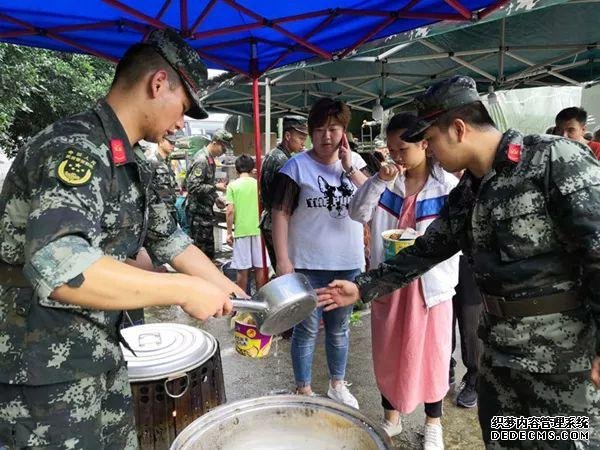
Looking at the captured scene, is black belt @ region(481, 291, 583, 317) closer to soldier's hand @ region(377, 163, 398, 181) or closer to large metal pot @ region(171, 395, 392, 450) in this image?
large metal pot @ region(171, 395, 392, 450)

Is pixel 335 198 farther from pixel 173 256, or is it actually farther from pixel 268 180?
pixel 173 256

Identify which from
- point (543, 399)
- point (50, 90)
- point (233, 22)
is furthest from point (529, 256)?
point (50, 90)

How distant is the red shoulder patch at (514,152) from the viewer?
1686 millimetres

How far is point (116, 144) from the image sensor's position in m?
1.45

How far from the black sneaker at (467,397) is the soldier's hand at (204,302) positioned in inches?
100

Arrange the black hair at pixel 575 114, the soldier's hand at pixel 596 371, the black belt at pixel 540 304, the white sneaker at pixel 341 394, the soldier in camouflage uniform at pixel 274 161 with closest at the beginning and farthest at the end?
the soldier's hand at pixel 596 371 < the black belt at pixel 540 304 < the white sneaker at pixel 341 394 < the soldier in camouflage uniform at pixel 274 161 < the black hair at pixel 575 114

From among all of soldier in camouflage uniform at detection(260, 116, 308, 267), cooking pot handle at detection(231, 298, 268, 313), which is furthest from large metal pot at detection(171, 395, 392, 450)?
soldier in camouflage uniform at detection(260, 116, 308, 267)

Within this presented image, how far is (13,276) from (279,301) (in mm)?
902

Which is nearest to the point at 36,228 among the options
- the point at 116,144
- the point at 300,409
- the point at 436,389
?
the point at 116,144

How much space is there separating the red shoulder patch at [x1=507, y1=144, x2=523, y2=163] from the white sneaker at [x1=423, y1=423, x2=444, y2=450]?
185 cm

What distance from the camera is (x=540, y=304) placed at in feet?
5.40

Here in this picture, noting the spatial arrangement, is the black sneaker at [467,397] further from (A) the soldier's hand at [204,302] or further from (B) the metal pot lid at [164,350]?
(A) the soldier's hand at [204,302]

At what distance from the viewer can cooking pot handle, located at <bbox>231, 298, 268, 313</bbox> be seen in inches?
63.5

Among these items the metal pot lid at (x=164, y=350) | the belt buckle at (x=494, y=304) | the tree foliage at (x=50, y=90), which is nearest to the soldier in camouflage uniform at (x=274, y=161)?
the metal pot lid at (x=164, y=350)
